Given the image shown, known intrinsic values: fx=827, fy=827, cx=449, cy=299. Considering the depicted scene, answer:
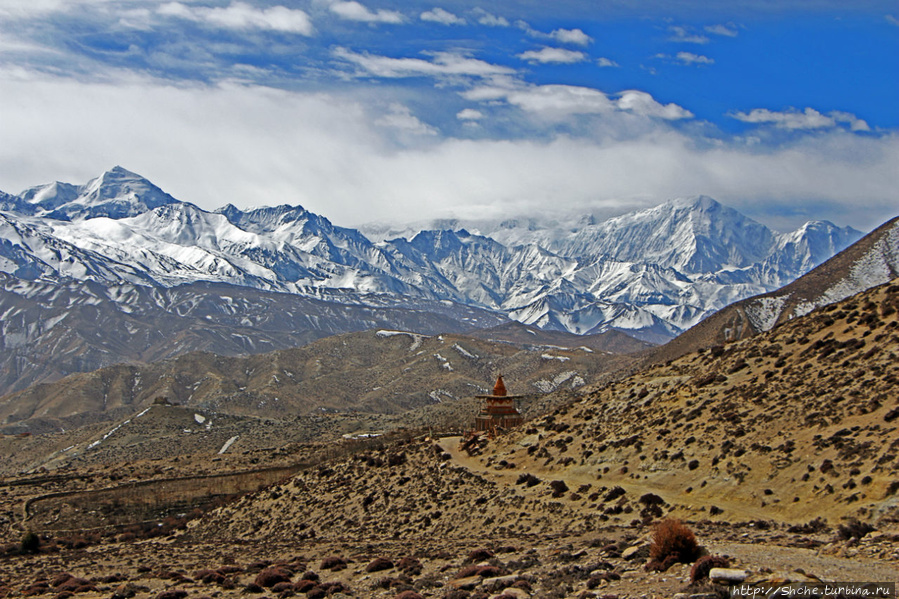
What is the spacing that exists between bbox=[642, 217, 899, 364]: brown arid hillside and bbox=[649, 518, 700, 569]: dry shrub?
11783cm

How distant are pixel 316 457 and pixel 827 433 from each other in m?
51.9

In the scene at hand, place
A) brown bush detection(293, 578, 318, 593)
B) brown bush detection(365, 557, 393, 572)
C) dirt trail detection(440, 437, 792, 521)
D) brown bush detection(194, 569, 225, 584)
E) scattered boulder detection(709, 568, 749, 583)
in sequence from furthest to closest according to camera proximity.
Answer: dirt trail detection(440, 437, 792, 521) < brown bush detection(194, 569, 225, 584) < brown bush detection(365, 557, 393, 572) < brown bush detection(293, 578, 318, 593) < scattered boulder detection(709, 568, 749, 583)

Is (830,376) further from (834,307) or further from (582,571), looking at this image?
(582,571)

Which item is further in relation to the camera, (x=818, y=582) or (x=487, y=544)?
(x=487, y=544)

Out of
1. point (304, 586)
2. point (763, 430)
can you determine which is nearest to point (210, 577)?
point (304, 586)

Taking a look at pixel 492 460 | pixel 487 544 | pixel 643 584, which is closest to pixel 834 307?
pixel 492 460

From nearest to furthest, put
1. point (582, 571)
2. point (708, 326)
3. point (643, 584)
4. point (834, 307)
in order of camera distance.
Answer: point (643, 584) < point (582, 571) < point (834, 307) < point (708, 326)

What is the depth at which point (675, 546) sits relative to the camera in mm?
22703

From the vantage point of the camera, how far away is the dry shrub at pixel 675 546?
891 inches

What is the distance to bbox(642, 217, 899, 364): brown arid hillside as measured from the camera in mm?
139125

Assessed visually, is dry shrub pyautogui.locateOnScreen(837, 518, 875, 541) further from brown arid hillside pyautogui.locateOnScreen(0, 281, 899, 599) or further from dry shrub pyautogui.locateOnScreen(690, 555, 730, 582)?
dry shrub pyautogui.locateOnScreen(690, 555, 730, 582)

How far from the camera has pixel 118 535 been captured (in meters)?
58.5

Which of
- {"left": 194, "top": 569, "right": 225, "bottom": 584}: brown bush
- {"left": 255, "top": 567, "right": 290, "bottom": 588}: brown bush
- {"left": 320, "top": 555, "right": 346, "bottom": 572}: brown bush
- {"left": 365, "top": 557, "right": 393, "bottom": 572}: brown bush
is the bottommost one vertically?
{"left": 194, "top": 569, "right": 225, "bottom": 584}: brown bush

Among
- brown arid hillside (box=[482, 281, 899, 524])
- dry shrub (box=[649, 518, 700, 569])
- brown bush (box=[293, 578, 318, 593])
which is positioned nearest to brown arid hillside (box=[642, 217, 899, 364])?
brown arid hillside (box=[482, 281, 899, 524])
